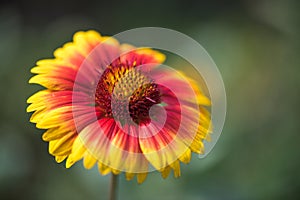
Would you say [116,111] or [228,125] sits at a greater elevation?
[228,125]

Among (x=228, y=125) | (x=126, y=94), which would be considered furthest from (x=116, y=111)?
(x=228, y=125)

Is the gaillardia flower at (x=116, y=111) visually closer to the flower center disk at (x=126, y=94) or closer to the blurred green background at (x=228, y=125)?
the flower center disk at (x=126, y=94)

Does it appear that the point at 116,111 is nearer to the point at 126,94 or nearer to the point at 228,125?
the point at 126,94

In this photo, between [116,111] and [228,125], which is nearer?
[116,111]

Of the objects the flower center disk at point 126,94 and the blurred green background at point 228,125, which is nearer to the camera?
the flower center disk at point 126,94

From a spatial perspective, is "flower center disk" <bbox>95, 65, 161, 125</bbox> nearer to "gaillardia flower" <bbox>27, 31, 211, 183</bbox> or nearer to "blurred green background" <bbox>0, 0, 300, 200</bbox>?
"gaillardia flower" <bbox>27, 31, 211, 183</bbox>

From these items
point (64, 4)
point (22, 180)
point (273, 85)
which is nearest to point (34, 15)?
point (64, 4)

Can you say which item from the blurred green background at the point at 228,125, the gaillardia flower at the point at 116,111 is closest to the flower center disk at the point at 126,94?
the gaillardia flower at the point at 116,111

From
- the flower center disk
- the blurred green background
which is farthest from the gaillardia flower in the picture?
the blurred green background
